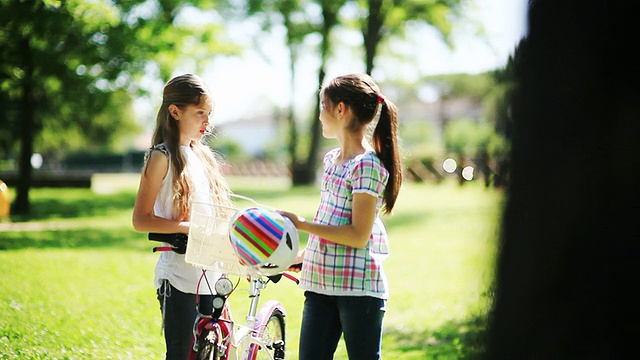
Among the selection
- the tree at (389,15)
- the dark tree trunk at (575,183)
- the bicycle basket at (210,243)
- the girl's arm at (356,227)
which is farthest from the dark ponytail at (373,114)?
the tree at (389,15)

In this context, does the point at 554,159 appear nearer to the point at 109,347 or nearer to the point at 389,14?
the point at 109,347

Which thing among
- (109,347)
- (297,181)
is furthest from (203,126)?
(297,181)

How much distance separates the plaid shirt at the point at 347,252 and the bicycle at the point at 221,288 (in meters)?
0.19

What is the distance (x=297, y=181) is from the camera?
115 ft

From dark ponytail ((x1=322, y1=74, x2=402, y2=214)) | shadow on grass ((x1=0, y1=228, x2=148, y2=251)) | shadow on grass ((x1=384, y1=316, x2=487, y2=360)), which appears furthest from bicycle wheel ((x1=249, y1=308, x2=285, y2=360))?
shadow on grass ((x1=0, y1=228, x2=148, y2=251))

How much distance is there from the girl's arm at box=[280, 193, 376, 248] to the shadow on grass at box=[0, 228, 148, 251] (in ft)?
34.1

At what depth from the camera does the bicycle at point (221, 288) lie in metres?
3.02

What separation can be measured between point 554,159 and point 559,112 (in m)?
0.20

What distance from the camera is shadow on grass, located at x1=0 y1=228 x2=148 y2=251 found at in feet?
42.1

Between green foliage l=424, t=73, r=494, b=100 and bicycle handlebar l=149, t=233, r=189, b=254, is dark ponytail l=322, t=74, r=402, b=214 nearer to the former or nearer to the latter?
green foliage l=424, t=73, r=494, b=100

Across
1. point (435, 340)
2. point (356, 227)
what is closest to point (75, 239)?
point (435, 340)

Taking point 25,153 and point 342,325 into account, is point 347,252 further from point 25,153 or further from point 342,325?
point 25,153

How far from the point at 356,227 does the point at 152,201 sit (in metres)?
1.02

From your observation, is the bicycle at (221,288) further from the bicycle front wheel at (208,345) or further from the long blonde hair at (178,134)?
the long blonde hair at (178,134)
